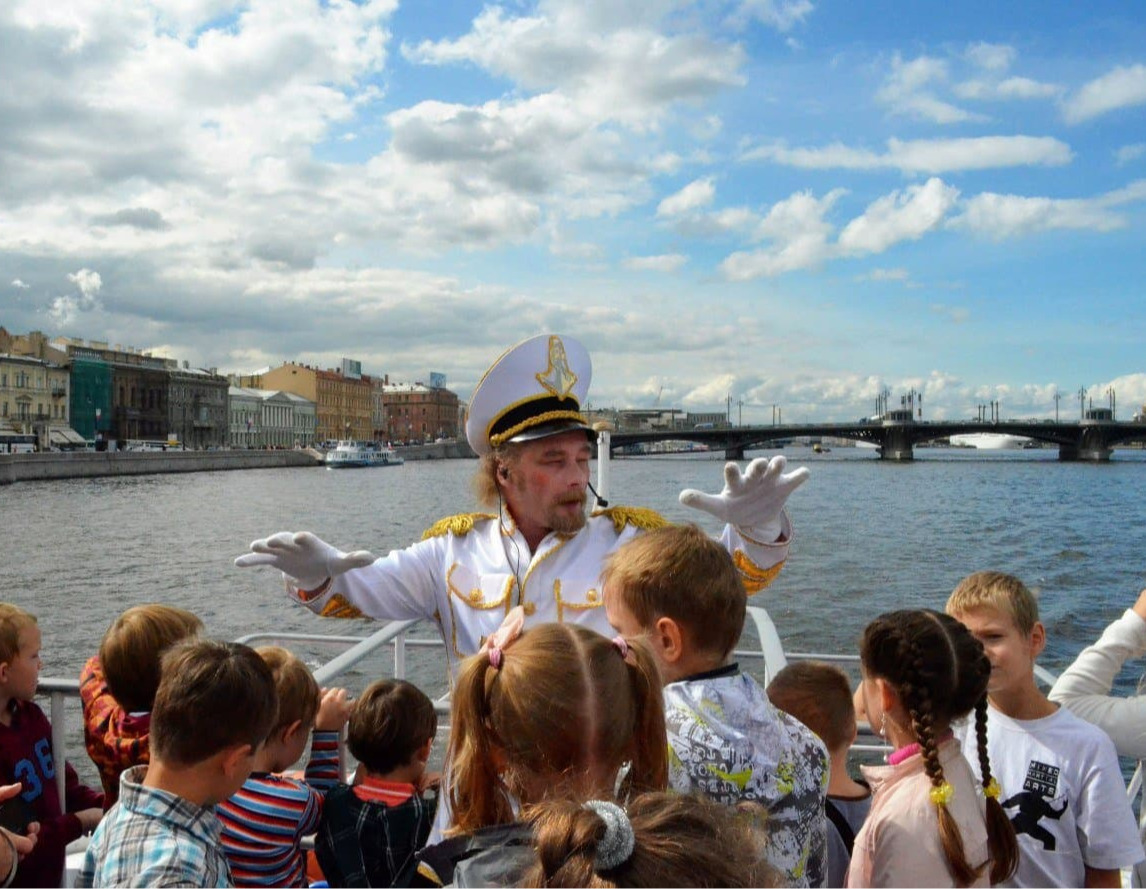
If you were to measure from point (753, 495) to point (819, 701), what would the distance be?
0.48 m

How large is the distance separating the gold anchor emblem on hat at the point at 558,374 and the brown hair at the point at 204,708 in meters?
1.14

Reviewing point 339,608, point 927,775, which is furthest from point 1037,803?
point 339,608

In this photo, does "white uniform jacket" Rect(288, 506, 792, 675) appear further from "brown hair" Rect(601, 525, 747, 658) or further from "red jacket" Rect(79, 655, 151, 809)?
"brown hair" Rect(601, 525, 747, 658)

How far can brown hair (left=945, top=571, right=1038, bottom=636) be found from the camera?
2217 millimetres

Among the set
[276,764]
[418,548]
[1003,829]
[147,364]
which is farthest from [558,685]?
[147,364]

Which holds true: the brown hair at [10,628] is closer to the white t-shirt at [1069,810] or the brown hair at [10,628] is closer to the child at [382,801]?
the child at [382,801]

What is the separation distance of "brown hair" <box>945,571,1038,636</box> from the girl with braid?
37cm

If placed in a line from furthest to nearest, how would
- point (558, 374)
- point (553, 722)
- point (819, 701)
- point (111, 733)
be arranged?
1. point (558, 374)
2. point (111, 733)
3. point (819, 701)
4. point (553, 722)

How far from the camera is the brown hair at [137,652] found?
2.23 metres

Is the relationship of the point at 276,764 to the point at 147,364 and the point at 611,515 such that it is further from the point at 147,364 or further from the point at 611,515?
the point at 147,364

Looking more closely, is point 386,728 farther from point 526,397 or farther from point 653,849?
point 653,849

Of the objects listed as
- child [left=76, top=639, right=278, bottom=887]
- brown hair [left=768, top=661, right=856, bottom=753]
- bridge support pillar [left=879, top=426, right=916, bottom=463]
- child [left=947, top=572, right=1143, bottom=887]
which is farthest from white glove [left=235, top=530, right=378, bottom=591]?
bridge support pillar [left=879, top=426, right=916, bottom=463]

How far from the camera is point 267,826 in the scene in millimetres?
2109

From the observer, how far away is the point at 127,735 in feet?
7.42
